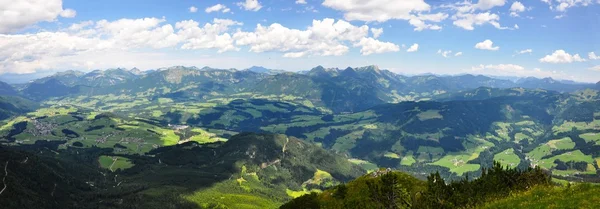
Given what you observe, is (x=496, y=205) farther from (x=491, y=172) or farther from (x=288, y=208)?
(x=288, y=208)

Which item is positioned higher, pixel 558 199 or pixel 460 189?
pixel 558 199

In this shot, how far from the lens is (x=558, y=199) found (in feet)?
148

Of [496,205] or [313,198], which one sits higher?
Answer: [496,205]

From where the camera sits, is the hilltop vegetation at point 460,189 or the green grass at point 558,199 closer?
the green grass at point 558,199

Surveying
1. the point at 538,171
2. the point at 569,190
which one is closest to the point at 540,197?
the point at 569,190

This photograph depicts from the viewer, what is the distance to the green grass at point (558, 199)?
42.1 m

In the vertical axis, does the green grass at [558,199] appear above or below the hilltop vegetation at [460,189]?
above

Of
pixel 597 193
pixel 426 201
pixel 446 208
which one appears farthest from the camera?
pixel 426 201

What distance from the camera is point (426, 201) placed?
77250 mm

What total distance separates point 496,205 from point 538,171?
39.4 meters

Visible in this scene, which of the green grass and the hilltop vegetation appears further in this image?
the hilltop vegetation

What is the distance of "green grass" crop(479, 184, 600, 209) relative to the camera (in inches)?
1658

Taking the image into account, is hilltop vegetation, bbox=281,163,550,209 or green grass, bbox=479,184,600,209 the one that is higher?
green grass, bbox=479,184,600,209

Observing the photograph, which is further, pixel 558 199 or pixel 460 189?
pixel 460 189
